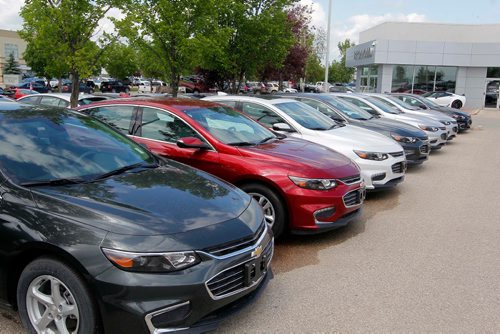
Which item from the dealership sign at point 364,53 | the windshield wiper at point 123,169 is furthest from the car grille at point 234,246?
the dealership sign at point 364,53

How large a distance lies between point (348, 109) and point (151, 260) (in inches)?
348

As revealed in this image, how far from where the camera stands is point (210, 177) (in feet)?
13.4

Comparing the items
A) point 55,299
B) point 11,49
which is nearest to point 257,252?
point 55,299

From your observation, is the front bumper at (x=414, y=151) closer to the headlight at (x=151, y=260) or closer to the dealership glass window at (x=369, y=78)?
the headlight at (x=151, y=260)

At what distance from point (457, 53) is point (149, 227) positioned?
36716 millimetres

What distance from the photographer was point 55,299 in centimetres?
287

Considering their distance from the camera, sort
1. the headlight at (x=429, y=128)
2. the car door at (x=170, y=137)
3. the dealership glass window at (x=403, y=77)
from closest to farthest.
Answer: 1. the car door at (x=170, y=137)
2. the headlight at (x=429, y=128)
3. the dealership glass window at (x=403, y=77)

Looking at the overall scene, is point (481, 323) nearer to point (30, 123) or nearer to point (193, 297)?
point (193, 297)

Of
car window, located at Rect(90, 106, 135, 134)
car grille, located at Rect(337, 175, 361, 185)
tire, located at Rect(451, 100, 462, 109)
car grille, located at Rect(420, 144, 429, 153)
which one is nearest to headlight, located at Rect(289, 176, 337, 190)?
car grille, located at Rect(337, 175, 361, 185)

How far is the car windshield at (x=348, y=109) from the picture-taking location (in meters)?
10.6

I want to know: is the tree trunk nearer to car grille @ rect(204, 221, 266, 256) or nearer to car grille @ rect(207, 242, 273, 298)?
car grille @ rect(204, 221, 266, 256)

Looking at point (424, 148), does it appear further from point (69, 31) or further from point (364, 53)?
point (364, 53)

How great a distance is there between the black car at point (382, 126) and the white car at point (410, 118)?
174cm

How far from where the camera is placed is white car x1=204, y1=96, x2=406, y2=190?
23.3ft
